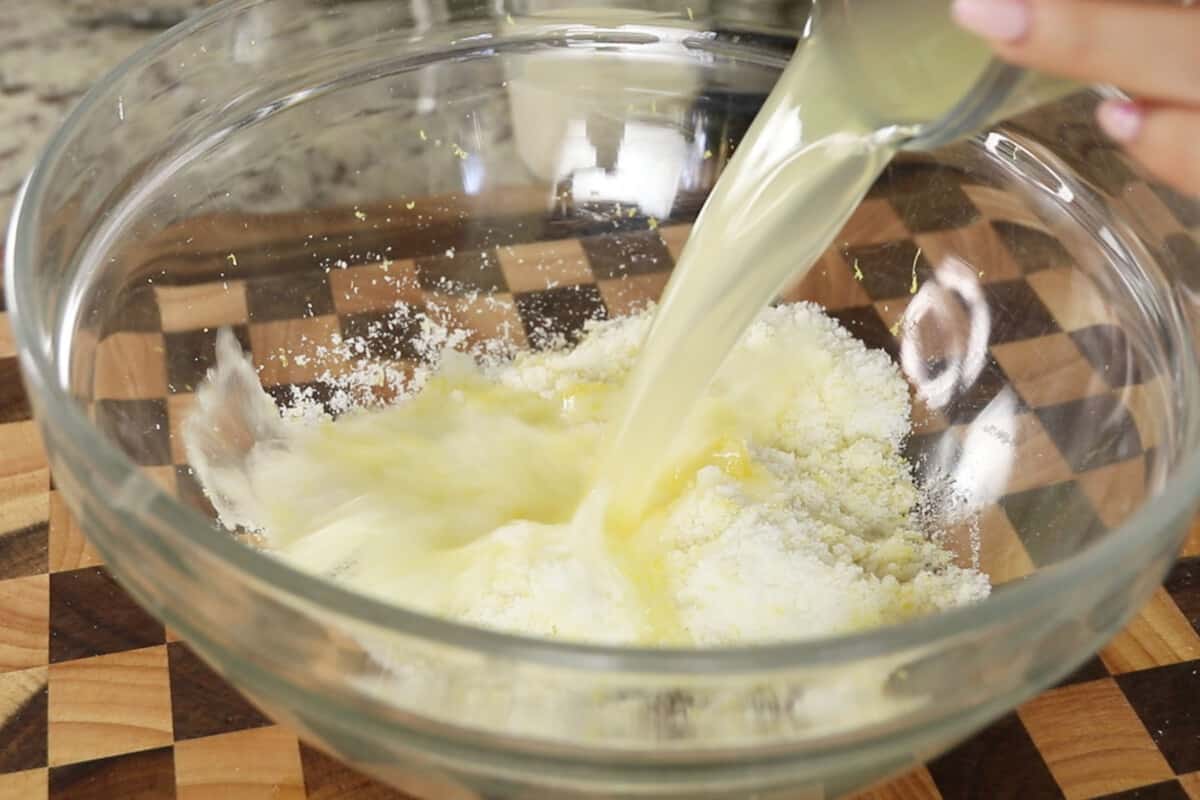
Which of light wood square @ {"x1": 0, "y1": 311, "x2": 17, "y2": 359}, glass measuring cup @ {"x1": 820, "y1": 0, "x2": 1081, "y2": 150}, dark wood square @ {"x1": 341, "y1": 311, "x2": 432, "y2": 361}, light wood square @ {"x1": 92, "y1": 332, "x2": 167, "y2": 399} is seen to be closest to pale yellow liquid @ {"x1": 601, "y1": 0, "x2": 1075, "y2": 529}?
glass measuring cup @ {"x1": 820, "y1": 0, "x2": 1081, "y2": 150}

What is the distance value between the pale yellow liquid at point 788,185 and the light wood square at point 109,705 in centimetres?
Result: 33

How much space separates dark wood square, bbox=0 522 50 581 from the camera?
3.05ft

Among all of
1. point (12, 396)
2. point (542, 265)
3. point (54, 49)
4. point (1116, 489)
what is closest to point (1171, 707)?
point (1116, 489)

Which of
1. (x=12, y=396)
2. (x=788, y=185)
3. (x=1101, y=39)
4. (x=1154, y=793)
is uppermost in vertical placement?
(x=1101, y=39)

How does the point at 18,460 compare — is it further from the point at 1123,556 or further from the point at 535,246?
the point at 1123,556

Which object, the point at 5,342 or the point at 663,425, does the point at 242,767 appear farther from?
the point at 5,342

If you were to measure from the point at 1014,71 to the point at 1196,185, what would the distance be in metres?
0.15

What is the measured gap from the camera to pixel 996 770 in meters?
0.84

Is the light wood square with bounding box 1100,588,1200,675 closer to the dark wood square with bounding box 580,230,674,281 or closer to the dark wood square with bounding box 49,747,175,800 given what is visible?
the dark wood square with bounding box 580,230,674,281

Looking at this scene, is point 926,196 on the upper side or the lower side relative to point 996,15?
lower

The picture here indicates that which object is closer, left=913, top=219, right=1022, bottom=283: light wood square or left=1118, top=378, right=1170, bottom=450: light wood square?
left=1118, top=378, right=1170, bottom=450: light wood square

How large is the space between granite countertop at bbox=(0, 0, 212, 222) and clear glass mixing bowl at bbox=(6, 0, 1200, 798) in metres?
0.37

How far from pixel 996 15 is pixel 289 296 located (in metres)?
0.61

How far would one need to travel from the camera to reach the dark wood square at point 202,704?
833 millimetres
